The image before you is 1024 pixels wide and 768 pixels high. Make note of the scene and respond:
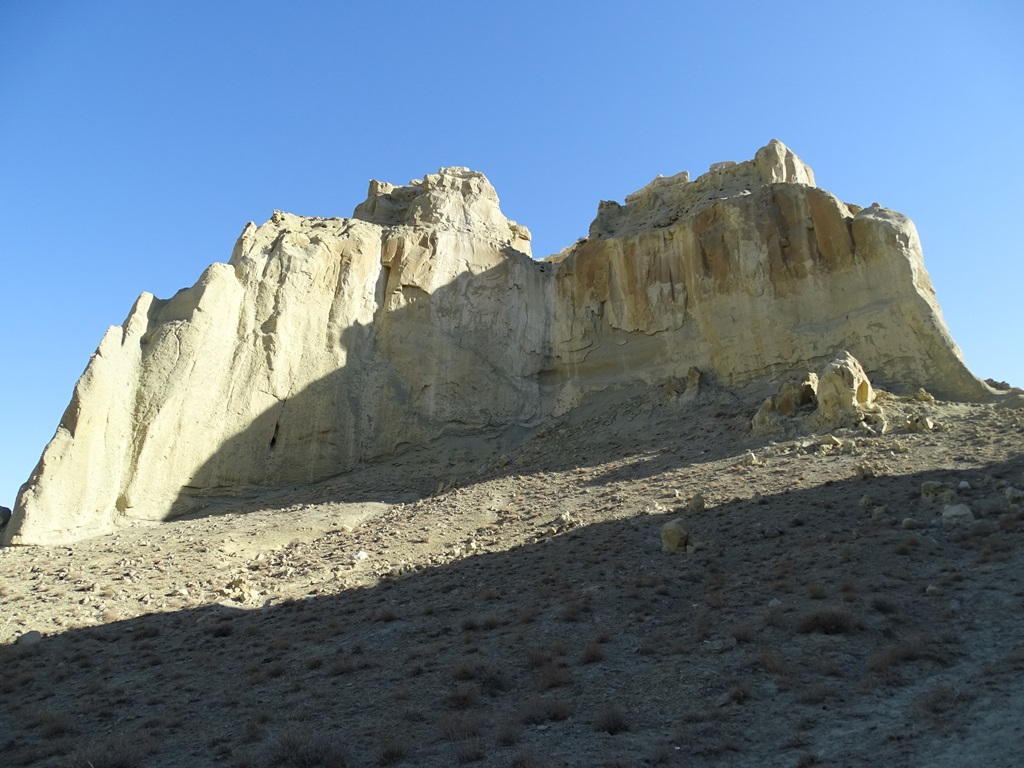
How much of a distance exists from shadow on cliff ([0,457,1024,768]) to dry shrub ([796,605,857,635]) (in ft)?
0.41

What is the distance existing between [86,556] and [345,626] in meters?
8.76

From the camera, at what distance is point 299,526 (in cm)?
1902

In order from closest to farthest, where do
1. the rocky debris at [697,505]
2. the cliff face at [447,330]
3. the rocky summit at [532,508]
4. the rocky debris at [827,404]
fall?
the rocky summit at [532,508] < the rocky debris at [697,505] < the rocky debris at [827,404] < the cliff face at [447,330]

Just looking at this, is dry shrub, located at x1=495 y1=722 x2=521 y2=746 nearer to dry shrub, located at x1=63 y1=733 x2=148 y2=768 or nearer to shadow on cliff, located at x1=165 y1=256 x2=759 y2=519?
dry shrub, located at x1=63 y1=733 x2=148 y2=768

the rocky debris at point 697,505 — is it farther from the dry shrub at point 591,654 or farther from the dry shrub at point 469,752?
the dry shrub at point 469,752

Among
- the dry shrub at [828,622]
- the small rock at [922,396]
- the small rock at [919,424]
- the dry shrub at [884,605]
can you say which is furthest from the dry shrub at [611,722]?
the small rock at [922,396]

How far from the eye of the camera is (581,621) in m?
10.5

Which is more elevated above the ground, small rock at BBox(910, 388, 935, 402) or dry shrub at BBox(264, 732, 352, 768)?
small rock at BBox(910, 388, 935, 402)

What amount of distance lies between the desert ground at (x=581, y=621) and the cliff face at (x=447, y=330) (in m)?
2.46

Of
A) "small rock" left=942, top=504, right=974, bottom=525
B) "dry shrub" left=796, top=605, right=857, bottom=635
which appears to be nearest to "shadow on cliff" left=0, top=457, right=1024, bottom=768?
"dry shrub" left=796, top=605, right=857, bottom=635

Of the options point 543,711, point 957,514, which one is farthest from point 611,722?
point 957,514

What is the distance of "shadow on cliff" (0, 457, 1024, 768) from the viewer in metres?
7.57

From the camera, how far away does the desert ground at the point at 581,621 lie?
7117mm

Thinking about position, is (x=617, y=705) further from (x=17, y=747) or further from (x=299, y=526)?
(x=299, y=526)
